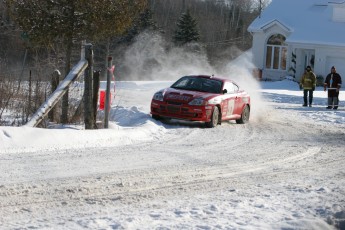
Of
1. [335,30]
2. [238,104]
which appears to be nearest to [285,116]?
[238,104]

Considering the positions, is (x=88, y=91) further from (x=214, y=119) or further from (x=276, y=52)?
(x=276, y=52)

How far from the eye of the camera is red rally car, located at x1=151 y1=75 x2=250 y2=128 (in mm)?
17266

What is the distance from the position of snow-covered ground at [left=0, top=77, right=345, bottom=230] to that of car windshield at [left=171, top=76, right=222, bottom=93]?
212 cm

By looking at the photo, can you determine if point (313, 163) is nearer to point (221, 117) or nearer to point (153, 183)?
point (153, 183)

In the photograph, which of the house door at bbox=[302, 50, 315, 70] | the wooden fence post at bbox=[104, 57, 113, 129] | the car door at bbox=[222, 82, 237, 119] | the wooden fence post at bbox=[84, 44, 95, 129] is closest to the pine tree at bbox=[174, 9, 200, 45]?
the house door at bbox=[302, 50, 315, 70]

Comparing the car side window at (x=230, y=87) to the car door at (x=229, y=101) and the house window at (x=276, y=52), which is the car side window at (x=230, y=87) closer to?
the car door at (x=229, y=101)

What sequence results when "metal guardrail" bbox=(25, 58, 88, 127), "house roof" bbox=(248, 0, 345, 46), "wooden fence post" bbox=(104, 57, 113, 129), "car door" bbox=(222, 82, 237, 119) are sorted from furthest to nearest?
"house roof" bbox=(248, 0, 345, 46), "car door" bbox=(222, 82, 237, 119), "wooden fence post" bbox=(104, 57, 113, 129), "metal guardrail" bbox=(25, 58, 88, 127)

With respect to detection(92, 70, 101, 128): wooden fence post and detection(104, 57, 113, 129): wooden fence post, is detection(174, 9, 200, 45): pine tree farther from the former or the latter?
detection(104, 57, 113, 129): wooden fence post

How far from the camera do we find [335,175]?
11.1m

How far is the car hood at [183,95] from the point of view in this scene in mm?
17438

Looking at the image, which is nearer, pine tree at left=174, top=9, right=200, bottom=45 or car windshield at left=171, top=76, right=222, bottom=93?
car windshield at left=171, top=76, right=222, bottom=93

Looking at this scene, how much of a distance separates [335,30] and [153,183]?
128 ft

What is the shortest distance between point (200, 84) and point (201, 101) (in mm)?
1450

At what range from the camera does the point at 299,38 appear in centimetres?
4600
